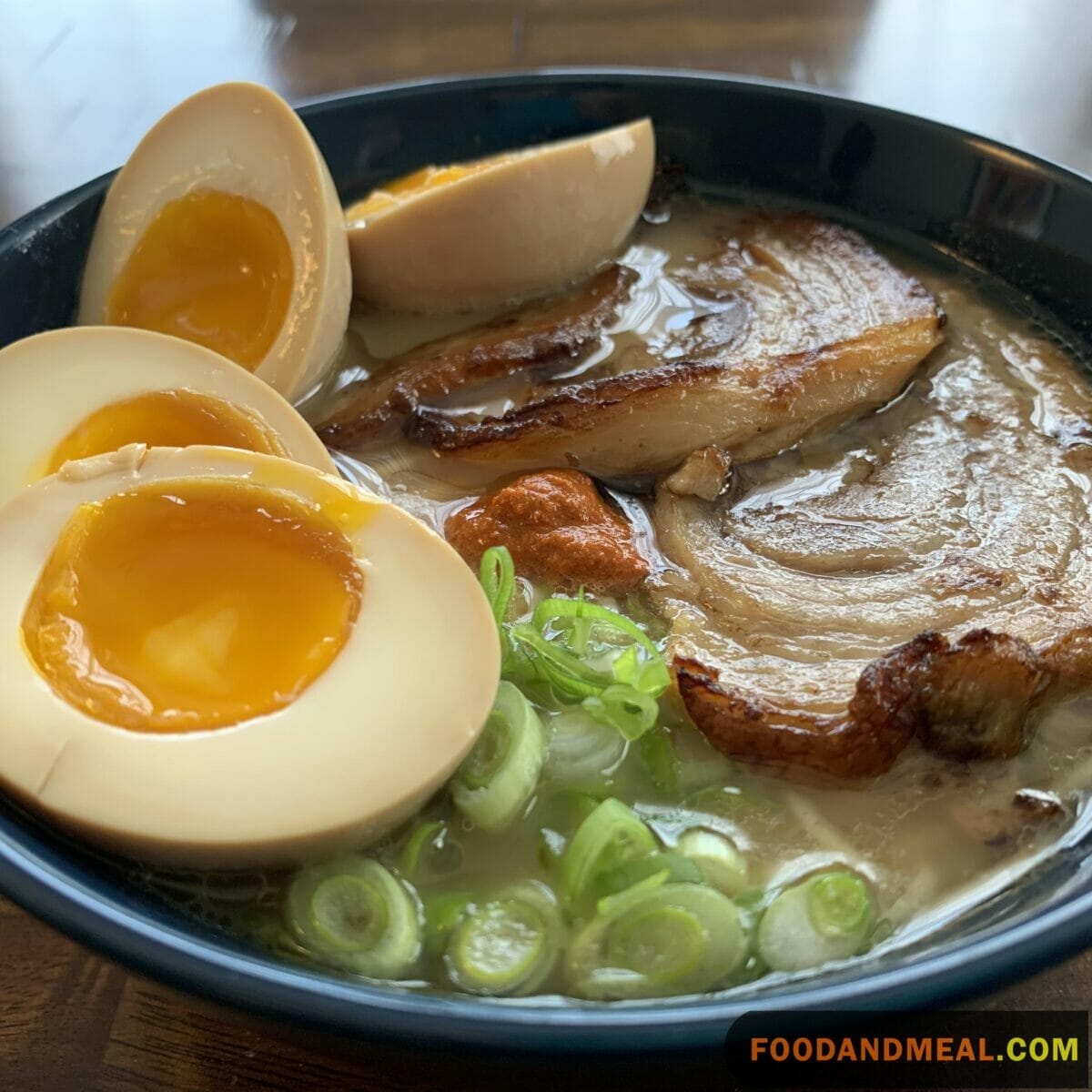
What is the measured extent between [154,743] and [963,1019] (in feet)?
2.49

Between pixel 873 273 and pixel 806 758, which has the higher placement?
pixel 873 273

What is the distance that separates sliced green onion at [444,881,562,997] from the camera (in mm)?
826

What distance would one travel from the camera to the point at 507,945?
85cm

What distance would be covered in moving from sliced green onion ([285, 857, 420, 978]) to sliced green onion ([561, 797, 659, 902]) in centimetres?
15

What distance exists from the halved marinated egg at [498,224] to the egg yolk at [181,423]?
18.8 inches

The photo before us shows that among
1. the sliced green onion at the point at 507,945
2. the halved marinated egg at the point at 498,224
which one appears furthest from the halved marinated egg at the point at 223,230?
the sliced green onion at the point at 507,945

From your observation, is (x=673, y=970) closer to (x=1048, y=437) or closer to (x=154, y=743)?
(x=154, y=743)

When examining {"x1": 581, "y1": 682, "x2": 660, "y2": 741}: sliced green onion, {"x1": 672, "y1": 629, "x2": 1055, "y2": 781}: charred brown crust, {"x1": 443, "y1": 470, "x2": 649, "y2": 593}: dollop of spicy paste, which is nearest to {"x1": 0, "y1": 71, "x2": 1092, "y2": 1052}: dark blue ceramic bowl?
{"x1": 672, "y1": 629, "x2": 1055, "y2": 781}: charred brown crust

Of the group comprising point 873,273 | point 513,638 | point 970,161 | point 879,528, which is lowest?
point 513,638

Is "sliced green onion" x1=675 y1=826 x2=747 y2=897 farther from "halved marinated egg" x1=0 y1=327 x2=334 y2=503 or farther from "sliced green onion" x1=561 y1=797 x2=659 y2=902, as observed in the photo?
"halved marinated egg" x1=0 y1=327 x2=334 y2=503

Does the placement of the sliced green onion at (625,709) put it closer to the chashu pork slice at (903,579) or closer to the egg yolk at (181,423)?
the chashu pork slice at (903,579)

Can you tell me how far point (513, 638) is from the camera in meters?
1.04

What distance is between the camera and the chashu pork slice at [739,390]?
4.22 feet

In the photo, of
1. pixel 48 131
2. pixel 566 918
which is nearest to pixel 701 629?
pixel 566 918
